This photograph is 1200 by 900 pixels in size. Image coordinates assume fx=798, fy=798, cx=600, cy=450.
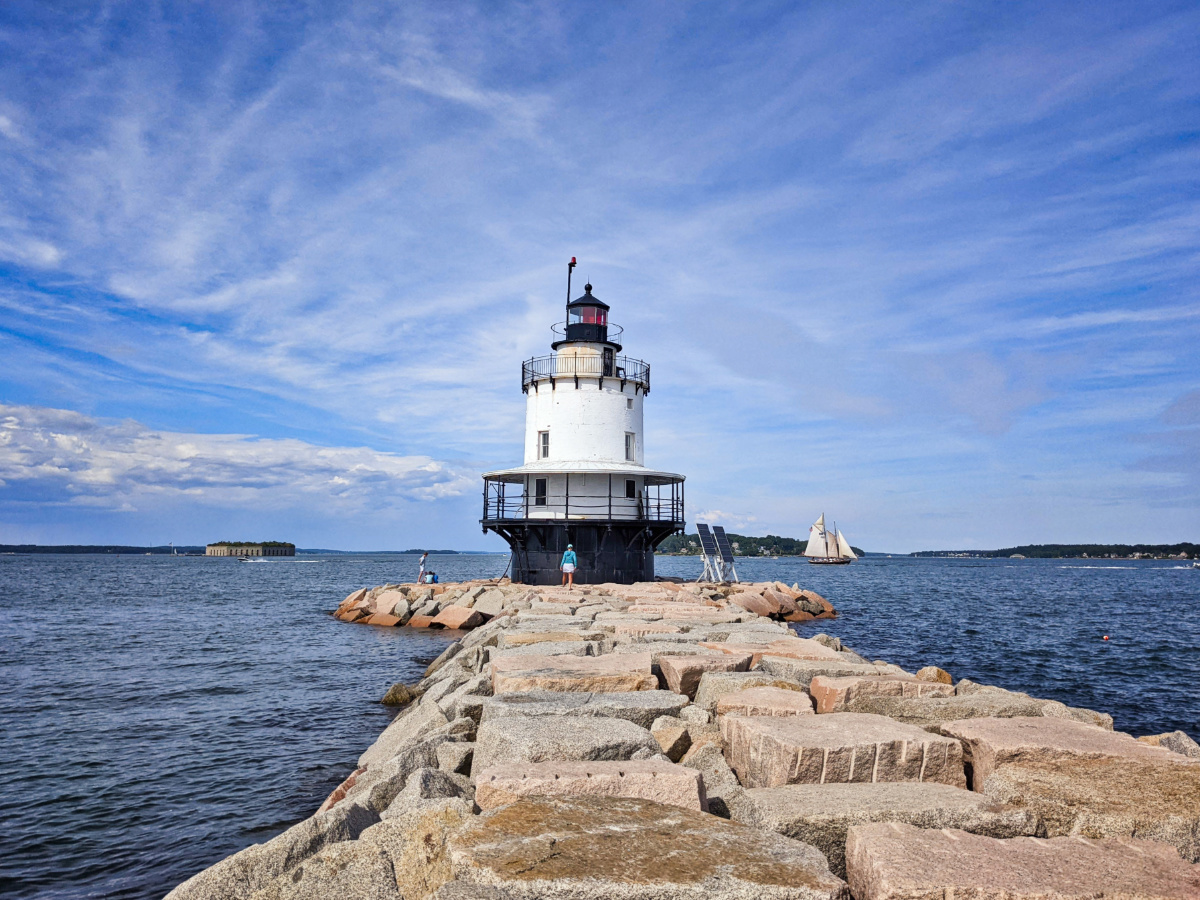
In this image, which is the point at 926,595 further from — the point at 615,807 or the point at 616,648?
the point at 615,807

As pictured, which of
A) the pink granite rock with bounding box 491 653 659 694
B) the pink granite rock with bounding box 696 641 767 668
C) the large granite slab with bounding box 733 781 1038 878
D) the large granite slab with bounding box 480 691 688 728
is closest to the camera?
the large granite slab with bounding box 733 781 1038 878

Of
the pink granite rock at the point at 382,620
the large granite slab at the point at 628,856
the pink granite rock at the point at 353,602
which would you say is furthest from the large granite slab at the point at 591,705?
the pink granite rock at the point at 353,602

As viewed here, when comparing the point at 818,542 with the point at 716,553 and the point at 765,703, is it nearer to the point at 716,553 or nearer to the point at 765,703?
the point at 716,553

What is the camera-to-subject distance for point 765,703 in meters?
5.48

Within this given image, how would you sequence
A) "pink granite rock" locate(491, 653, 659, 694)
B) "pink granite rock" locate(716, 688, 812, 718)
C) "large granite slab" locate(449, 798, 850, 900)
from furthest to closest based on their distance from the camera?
1. "pink granite rock" locate(491, 653, 659, 694)
2. "pink granite rock" locate(716, 688, 812, 718)
3. "large granite slab" locate(449, 798, 850, 900)

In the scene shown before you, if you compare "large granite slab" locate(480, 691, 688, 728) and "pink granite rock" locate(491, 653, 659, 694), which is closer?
"large granite slab" locate(480, 691, 688, 728)

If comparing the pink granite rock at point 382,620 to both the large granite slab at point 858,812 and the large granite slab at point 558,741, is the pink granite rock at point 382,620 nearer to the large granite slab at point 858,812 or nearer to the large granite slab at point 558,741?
the large granite slab at point 558,741

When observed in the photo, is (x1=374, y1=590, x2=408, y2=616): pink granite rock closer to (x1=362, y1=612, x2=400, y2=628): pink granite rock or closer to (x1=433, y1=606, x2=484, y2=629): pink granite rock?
(x1=362, y1=612, x2=400, y2=628): pink granite rock

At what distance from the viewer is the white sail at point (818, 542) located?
96575mm

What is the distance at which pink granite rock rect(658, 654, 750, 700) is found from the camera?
682 cm

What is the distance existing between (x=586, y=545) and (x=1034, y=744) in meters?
18.9

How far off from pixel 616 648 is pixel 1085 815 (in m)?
5.31

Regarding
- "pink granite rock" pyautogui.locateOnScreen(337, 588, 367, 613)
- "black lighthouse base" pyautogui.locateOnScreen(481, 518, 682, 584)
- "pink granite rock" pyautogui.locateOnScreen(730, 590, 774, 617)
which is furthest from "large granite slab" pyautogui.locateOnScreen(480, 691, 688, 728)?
"pink granite rock" pyautogui.locateOnScreen(337, 588, 367, 613)

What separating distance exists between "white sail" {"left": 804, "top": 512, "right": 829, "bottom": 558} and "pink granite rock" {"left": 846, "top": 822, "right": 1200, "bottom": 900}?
95663 mm
